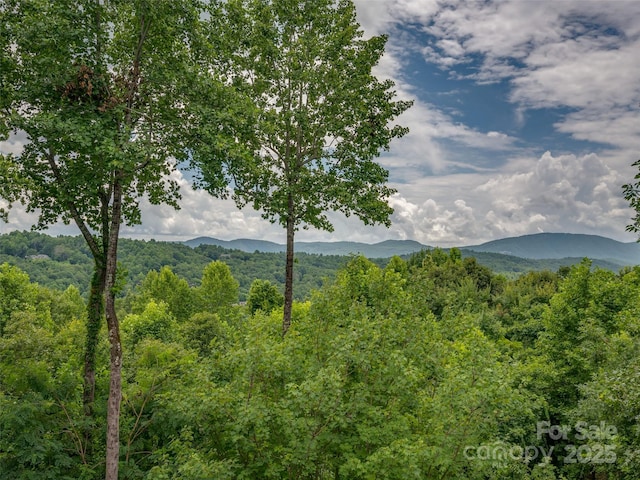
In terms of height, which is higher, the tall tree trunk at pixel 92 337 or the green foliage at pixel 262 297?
the tall tree trunk at pixel 92 337

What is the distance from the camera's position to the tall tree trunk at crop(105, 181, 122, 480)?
28.6ft

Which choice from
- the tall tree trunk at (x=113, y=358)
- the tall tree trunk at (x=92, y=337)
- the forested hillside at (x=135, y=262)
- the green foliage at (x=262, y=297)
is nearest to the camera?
the tall tree trunk at (x=113, y=358)

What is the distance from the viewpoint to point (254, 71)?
13.6 m

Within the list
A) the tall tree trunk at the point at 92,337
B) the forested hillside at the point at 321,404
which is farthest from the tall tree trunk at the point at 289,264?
the tall tree trunk at the point at 92,337

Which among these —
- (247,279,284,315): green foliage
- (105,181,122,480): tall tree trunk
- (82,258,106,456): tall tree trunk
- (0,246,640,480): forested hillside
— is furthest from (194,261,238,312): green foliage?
(105,181,122,480): tall tree trunk

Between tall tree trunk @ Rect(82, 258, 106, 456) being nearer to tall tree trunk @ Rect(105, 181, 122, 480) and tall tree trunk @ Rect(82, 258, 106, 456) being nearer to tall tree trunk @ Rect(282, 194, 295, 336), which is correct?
tall tree trunk @ Rect(105, 181, 122, 480)

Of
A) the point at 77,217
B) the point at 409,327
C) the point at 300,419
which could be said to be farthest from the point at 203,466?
the point at 77,217

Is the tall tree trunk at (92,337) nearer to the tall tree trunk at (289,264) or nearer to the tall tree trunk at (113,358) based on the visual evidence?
the tall tree trunk at (113,358)

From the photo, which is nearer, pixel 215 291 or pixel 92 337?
pixel 92 337

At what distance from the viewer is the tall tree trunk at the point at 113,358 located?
28.6 ft

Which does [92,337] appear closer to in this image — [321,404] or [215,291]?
[321,404]

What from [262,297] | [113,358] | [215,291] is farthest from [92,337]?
[215,291]

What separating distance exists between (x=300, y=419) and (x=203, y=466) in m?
1.78

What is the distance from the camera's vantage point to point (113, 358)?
29.6 feet
